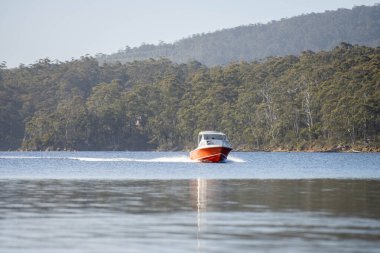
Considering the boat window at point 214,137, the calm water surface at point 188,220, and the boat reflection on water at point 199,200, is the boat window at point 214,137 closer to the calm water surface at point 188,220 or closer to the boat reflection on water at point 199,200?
the boat reflection on water at point 199,200

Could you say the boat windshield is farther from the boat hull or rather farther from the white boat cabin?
the boat hull

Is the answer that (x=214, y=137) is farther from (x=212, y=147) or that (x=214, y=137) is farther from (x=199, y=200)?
(x=199, y=200)

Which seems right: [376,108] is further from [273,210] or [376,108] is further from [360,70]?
[273,210]

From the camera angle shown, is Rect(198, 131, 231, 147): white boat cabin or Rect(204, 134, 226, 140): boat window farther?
Rect(204, 134, 226, 140): boat window

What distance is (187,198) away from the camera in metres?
41.8

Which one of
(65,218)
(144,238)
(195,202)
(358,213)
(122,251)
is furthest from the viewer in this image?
(195,202)

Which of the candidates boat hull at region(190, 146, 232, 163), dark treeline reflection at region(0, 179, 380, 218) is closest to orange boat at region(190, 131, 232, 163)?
boat hull at region(190, 146, 232, 163)

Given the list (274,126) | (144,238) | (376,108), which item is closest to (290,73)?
(274,126)

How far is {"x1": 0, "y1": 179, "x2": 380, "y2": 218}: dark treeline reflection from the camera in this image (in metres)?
35.4

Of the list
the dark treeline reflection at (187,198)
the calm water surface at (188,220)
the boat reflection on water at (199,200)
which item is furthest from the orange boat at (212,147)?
the calm water surface at (188,220)

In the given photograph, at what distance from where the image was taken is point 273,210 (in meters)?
34.8

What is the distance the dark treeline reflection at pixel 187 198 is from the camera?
35.4 meters

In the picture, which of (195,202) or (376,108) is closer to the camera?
(195,202)

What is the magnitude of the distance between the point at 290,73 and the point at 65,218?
540ft
